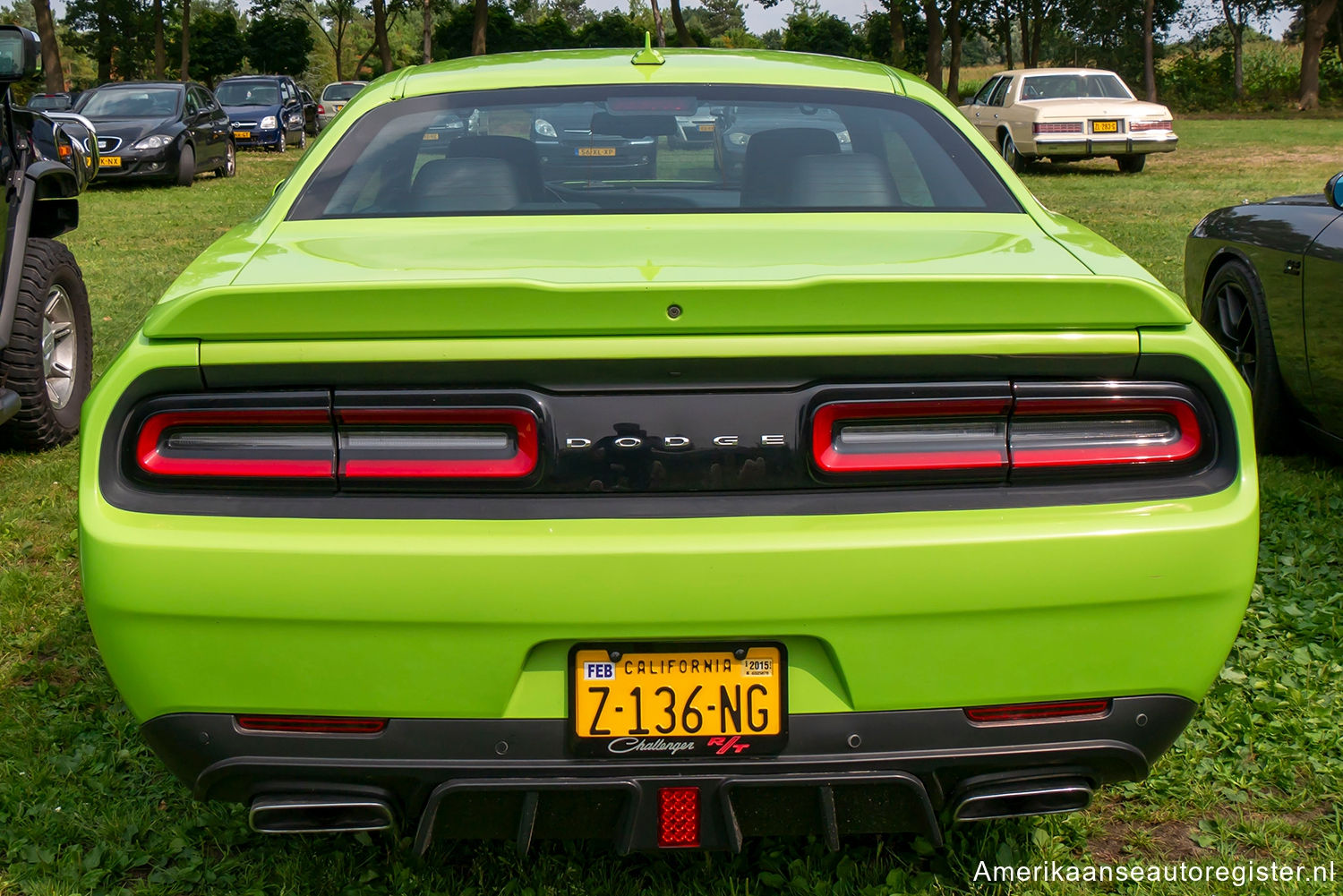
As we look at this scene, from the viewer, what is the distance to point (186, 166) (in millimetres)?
16328

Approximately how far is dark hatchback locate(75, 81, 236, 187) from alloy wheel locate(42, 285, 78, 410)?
1106 centimetres

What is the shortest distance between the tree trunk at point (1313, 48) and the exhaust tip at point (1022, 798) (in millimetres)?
39999

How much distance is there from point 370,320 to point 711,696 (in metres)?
0.80

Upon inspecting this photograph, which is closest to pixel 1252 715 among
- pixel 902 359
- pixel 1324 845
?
pixel 1324 845

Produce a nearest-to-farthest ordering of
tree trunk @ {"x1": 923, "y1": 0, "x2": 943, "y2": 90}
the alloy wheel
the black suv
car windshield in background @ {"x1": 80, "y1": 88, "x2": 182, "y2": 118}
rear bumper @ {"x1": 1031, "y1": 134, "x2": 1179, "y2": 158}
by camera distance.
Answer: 1. the black suv
2. the alloy wheel
3. car windshield in background @ {"x1": 80, "y1": 88, "x2": 182, "y2": 118}
4. rear bumper @ {"x1": 1031, "y1": 134, "x2": 1179, "y2": 158}
5. tree trunk @ {"x1": 923, "y1": 0, "x2": 943, "y2": 90}

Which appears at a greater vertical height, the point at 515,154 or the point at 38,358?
the point at 515,154

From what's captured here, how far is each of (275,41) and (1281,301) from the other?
53075 millimetres

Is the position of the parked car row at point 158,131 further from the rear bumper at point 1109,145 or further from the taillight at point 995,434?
the taillight at point 995,434

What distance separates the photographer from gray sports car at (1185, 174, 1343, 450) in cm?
421

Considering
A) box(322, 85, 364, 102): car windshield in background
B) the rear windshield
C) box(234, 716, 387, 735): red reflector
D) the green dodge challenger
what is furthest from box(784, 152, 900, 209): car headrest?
box(322, 85, 364, 102): car windshield in background

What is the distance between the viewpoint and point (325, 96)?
30406 mm

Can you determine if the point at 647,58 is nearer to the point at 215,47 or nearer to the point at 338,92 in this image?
the point at 338,92

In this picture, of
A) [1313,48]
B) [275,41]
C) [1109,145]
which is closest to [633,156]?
[1109,145]

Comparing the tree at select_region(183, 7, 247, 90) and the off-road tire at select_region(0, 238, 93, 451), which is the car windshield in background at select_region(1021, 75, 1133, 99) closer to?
the off-road tire at select_region(0, 238, 93, 451)
